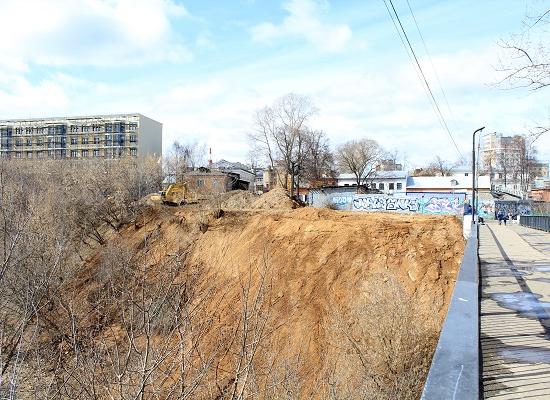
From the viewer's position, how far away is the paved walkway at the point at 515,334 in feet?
12.0

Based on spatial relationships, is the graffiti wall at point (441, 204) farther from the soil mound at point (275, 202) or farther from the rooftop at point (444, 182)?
the rooftop at point (444, 182)

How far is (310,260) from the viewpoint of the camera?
2259cm

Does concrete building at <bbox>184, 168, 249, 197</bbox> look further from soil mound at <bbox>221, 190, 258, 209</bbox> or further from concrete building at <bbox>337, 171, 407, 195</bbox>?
concrete building at <bbox>337, 171, 407, 195</bbox>

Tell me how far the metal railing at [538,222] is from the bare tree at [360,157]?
128ft

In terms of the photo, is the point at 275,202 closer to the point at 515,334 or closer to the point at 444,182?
the point at 515,334

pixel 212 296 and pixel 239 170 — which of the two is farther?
pixel 239 170

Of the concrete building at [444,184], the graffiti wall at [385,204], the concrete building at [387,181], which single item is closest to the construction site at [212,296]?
the graffiti wall at [385,204]

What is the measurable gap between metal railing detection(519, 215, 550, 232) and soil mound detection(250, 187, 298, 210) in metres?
17.3

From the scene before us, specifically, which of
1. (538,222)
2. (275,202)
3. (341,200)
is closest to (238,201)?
(275,202)

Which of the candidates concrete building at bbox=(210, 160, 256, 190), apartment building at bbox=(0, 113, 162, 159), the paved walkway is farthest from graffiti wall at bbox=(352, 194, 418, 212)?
apartment building at bbox=(0, 113, 162, 159)

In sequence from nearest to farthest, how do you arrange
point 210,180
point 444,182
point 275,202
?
1. point 275,202
2. point 210,180
3. point 444,182

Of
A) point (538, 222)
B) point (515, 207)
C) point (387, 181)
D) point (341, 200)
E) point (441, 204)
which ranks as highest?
point (387, 181)

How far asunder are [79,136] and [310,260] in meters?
87.5

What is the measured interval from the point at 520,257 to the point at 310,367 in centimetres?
729
